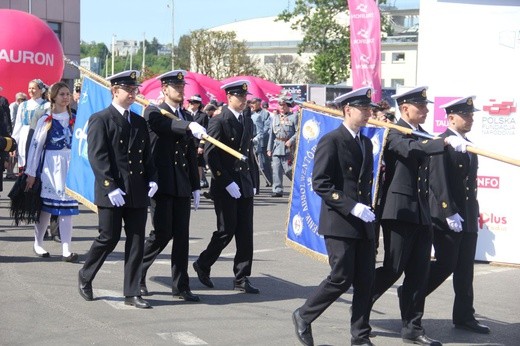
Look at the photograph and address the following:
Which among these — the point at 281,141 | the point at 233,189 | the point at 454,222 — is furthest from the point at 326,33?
the point at 454,222

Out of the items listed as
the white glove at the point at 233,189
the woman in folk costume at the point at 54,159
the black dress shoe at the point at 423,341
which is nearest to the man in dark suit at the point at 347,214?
the black dress shoe at the point at 423,341

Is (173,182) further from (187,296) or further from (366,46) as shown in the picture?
(366,46)

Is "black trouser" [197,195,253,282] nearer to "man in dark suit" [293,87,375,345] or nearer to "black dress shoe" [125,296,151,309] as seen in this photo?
"black dress shoe" [125,296,151,309]

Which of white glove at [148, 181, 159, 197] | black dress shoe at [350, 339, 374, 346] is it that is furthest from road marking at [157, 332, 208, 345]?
white glove at [148, 181, 159, 197]

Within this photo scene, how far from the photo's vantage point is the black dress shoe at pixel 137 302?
8.29 m

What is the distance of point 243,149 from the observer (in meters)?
9.27

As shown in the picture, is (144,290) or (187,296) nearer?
(187,296)

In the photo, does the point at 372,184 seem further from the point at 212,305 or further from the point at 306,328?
the point at 212,305

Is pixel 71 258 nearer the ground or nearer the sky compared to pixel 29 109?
nearer the ground

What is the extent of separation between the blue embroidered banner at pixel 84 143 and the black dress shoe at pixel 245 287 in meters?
1.59

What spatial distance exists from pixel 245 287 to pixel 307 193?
1.50 m

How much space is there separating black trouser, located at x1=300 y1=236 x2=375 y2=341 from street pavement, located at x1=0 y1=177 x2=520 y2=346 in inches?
13.6

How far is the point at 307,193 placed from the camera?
820cm

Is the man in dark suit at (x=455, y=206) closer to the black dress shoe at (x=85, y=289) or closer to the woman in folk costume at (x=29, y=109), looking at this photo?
the black dress shoe at (x=85, y=289)
